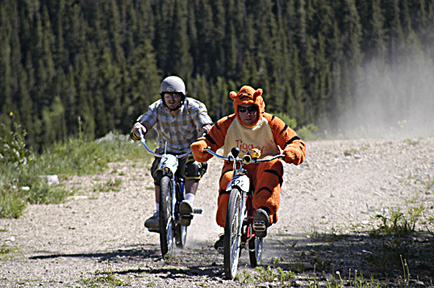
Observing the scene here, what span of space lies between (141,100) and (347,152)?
46.5 m

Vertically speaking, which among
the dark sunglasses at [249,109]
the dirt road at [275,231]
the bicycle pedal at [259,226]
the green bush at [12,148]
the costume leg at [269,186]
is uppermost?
the dark sunglasses at [249,109]

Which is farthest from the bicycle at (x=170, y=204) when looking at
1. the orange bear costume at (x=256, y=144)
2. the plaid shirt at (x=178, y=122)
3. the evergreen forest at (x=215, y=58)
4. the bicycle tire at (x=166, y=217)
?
the evergreen forest at (x=215, y=58)

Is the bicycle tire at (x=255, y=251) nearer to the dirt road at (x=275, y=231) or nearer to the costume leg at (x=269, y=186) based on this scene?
the dirt road at (x=275, y=231)

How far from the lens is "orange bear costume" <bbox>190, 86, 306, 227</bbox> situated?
5.52m

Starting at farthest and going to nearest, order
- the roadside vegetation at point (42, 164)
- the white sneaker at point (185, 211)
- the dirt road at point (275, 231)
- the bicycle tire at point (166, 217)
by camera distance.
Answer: the roadside vegetation at point (42, 164)
the white sneaker at point (185, 211)
the bicycle tire at point (166, 217)
the dirt road at point (275, 231)

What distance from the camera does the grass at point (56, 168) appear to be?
984cm

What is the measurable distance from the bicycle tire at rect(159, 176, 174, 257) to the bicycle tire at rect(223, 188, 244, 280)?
38.3 inches

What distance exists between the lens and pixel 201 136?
641 cm

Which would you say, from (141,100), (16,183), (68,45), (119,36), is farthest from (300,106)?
(16,183)

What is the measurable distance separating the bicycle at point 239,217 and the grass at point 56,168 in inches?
191

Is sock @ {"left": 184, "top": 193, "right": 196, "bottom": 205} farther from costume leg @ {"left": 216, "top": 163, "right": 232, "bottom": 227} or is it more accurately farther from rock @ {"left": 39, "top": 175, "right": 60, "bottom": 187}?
rock @ {"left": 39, "top": 175, "right": 60, "bottom": 187}

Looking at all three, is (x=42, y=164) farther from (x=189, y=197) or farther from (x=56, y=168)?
(x=189, y=197)

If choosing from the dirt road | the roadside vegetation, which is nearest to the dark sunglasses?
the dirt road

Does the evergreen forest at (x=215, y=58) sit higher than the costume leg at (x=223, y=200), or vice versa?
the evergreen forest at (x=215, y=58)
